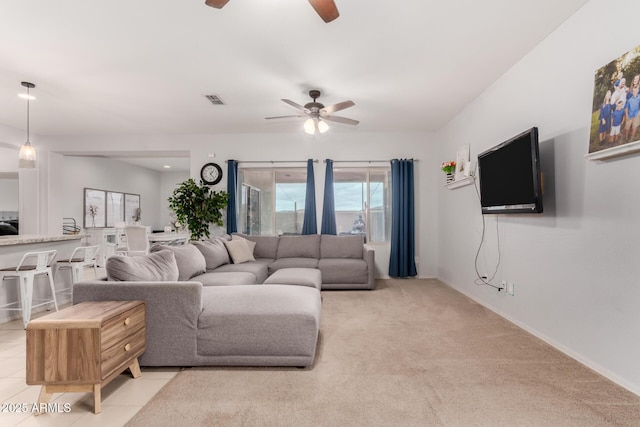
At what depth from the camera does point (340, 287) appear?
4.91 m

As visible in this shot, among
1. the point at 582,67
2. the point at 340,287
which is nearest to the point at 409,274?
the point at 340,287

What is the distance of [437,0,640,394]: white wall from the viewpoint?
6.75 ft

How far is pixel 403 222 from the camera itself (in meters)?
5.66

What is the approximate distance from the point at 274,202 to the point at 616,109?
4870 millimetres

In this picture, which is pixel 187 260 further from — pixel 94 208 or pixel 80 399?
pixel 94 208

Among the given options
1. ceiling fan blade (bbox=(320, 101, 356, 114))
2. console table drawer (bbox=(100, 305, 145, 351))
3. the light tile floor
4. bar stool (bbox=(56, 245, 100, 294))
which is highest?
ceiling fan blade (bbox=(320, 101, 356, 114))

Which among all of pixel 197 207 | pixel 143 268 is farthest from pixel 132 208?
pixel 143 268

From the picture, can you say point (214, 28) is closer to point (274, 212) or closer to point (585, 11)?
point (585, 11)

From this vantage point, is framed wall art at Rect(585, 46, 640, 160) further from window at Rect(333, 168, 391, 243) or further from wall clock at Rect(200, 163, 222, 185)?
wall clock at Rect(200, 163, 222, 185)

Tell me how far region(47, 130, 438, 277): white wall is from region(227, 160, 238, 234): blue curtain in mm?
167

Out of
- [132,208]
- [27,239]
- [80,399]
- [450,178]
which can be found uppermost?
[450,178]

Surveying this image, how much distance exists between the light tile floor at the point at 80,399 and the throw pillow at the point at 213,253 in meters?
1.92

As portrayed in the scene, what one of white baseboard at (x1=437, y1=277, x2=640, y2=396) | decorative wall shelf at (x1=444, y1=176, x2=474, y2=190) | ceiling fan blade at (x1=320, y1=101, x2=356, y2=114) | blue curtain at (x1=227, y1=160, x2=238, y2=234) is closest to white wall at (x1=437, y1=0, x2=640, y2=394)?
white baseboard at (x1=437, y1=277, x2=640, y2=396)

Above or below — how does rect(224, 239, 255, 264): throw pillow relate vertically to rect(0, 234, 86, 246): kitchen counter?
below
